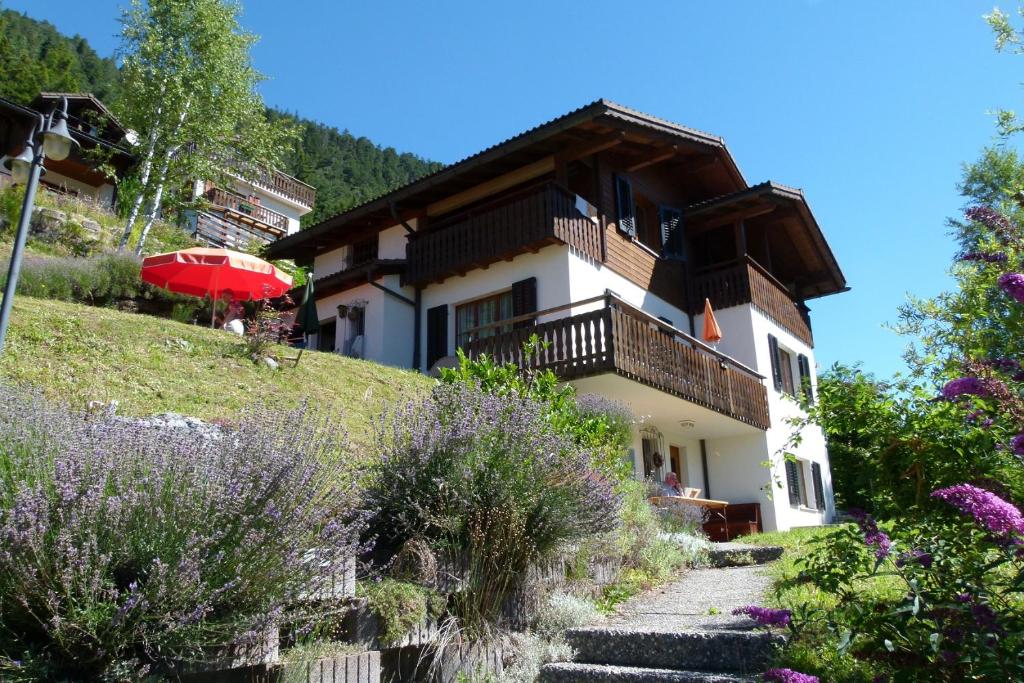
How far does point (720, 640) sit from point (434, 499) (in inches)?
77.9

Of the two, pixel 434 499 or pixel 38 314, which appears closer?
pixel 434 499

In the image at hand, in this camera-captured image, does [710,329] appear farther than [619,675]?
Yes

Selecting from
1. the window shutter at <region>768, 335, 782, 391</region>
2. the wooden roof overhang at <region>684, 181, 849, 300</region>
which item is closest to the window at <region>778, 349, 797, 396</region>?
the window shutter at <region>768, 335, 782, 391</region>

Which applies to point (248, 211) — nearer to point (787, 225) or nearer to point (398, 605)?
point (787, 225)

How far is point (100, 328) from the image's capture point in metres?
10.8

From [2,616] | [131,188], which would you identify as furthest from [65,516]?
[131,188]

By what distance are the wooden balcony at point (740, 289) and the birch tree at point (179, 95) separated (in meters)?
14.4

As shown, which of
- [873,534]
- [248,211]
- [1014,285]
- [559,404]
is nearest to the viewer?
[1014,285]

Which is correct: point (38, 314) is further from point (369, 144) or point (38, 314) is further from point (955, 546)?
point (369, 144)

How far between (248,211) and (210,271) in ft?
76.6

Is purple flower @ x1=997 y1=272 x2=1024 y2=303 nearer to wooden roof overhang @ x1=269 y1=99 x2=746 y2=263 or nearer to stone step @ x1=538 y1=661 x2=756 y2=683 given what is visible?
stone step @ x1=538 y1=661 x2=756 y2=683

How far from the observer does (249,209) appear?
3669cm

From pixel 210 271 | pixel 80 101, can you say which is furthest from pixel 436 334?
pixel 80 101

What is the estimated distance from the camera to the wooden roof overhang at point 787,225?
17781 millimetres
